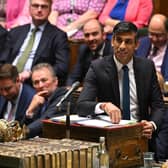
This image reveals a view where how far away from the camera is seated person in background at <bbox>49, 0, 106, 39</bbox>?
6326 mm

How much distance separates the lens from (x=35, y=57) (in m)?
5.98

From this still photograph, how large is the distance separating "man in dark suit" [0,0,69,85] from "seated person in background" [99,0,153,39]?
0.49m

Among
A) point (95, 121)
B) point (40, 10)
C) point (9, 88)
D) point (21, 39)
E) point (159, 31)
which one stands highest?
point (40, 10)

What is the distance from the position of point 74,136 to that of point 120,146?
0.26 m

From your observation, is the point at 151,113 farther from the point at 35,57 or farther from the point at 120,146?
the point at 35,57

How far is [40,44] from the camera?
6012mm

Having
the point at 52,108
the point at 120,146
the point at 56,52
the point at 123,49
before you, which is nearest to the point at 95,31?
the point at 56,52

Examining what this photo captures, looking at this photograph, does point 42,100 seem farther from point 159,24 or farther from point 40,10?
point 40,10

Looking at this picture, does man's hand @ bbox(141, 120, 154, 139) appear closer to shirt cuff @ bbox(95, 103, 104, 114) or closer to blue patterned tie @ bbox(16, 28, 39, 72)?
shirt cuff @ bbox(95, 103, 104, 114)

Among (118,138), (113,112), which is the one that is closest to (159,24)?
(113,112)

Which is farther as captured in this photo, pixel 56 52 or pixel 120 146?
pixel 56 52

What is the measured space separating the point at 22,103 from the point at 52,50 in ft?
3.39

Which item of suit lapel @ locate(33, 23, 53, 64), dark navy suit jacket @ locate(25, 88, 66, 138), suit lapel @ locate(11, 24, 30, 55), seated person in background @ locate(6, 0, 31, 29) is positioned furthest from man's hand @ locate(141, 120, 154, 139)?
seated person in background @ locate(6, 0, 31, 29)

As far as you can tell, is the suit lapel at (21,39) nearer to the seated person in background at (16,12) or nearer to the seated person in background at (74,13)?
the seated person in background at (74,13)
